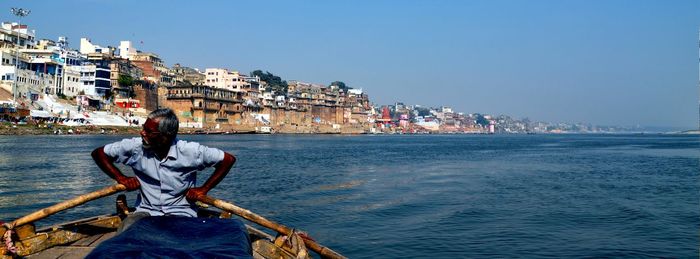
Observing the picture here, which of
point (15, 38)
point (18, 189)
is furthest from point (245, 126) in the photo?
point (18, 189)

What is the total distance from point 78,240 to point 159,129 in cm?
164

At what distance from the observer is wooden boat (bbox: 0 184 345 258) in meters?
5.31

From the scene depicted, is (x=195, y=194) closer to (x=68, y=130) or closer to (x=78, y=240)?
(x=78, y=240)

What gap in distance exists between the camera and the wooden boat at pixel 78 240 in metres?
5.31

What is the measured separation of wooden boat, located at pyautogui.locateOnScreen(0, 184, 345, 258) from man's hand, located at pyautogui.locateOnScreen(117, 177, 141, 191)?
45cm

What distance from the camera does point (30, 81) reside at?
74.4m

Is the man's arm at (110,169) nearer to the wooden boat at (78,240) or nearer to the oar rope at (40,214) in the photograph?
the oar rope at (40,214)

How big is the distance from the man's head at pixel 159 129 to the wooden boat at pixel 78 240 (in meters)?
0.80

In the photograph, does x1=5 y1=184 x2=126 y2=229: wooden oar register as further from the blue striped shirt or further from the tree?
the tree

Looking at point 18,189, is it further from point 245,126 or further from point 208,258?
point 245,126

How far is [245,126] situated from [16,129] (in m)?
55.8

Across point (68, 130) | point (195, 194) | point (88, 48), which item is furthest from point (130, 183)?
point (88, 48)

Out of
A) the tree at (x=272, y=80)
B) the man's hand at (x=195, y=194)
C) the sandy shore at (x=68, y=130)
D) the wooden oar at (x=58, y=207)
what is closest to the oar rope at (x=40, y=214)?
the wooden oar at (x=58, y=207)

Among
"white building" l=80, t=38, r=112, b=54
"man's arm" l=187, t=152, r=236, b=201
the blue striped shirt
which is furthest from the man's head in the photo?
"white building" l=80, t=38, r=112, b=54
